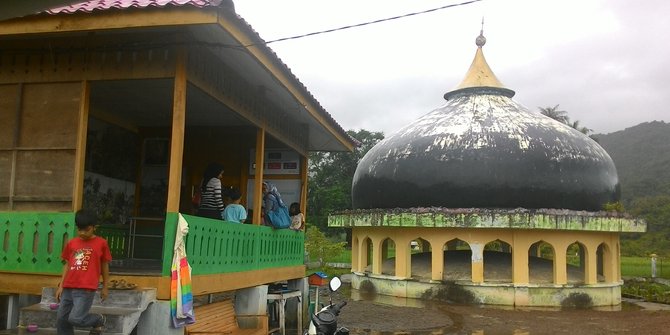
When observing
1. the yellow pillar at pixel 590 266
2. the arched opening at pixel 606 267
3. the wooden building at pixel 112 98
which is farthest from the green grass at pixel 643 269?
the wooden building at pixel 112 98

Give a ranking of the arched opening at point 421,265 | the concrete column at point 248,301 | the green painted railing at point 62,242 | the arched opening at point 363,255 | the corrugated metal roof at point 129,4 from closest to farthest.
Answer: the corrugated metal roof at point 129,4 < the green painted railing at point 62,242 < the concrete column at point 248,301 < the arched opening at point 421,265 < the arched opening at point 363,255

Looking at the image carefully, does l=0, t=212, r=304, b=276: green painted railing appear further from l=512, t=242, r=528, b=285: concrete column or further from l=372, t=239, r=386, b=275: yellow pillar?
l=372, t=239, r=386, b=275: yellow pillar

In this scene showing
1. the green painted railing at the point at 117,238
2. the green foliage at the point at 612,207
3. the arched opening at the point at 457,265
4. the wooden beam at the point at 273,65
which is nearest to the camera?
the wooden beam at the point at 273,65

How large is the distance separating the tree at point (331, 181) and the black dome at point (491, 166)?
2565 cm

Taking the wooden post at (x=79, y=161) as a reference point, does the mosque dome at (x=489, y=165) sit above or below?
above

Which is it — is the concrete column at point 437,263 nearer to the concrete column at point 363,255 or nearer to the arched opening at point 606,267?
the concrete column at point 363,255

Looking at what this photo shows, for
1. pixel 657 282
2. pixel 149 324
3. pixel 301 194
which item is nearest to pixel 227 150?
pixel 301 194

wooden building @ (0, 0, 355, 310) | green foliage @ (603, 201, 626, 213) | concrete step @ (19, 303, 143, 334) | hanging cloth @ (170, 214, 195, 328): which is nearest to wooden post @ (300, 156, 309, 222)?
wooden building @ (0, 0, 355, 310)

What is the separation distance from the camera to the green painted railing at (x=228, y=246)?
22.7 ft

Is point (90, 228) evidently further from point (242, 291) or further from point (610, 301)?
point (610, 301)

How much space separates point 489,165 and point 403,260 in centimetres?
416

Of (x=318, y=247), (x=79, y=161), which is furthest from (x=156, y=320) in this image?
(x=318, y=247)

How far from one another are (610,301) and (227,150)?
13.9 meters

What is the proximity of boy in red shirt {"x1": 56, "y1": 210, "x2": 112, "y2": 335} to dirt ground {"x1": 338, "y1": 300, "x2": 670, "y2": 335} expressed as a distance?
24.1 ft
